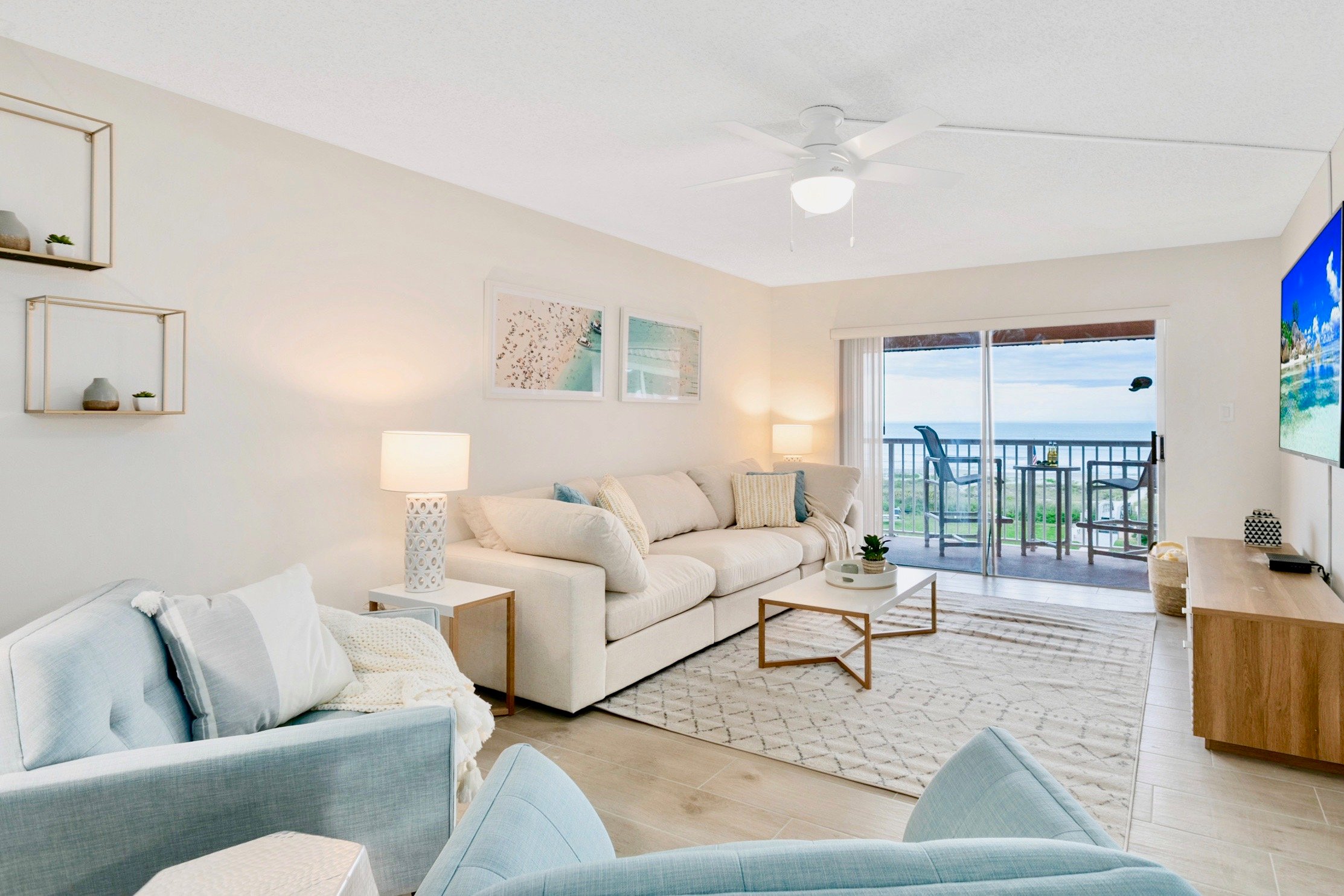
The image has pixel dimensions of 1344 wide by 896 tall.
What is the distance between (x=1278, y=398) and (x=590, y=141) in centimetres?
448

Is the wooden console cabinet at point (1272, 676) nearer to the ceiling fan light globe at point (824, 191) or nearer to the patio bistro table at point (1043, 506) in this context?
the ceiling fan light globe at point (824, 191)

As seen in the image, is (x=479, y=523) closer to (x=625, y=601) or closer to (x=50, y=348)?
(x=625, y=601)

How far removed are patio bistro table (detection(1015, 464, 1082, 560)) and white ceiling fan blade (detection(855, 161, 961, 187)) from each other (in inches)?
137

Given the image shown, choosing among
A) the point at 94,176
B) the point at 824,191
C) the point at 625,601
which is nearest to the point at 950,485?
the point at 625,601

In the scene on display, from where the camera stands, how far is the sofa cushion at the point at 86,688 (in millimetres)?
1334

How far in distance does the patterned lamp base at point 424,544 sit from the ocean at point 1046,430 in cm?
425

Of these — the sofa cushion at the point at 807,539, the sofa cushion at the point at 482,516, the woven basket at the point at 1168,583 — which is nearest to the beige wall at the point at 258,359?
the sofa cushion at the point at 482,516

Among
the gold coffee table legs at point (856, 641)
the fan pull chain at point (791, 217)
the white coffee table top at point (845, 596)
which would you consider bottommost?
the gold coffee table legs at point (856, 641)

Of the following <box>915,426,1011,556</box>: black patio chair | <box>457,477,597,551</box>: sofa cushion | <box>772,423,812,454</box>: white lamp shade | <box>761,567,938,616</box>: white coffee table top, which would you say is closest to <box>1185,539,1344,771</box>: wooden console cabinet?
<box>761,567,938,616</box>: white coffee table top

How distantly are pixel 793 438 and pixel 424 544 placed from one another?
379 cm

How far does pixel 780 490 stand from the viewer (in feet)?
17.0

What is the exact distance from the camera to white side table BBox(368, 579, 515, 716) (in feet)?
9.53

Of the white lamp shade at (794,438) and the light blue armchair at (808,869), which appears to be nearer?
the light blue armchair at (808,869)

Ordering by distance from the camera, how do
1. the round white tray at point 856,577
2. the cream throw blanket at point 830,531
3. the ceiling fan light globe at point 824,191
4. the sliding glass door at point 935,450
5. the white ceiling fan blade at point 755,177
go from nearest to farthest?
the ceiling fan light globe at point 824,191 → the white ceiling fan blade at point 755,177 → the round white tray at point 856,577 → the cream throw blanket at point 830,531 → the sliding glass door at point 935,450
